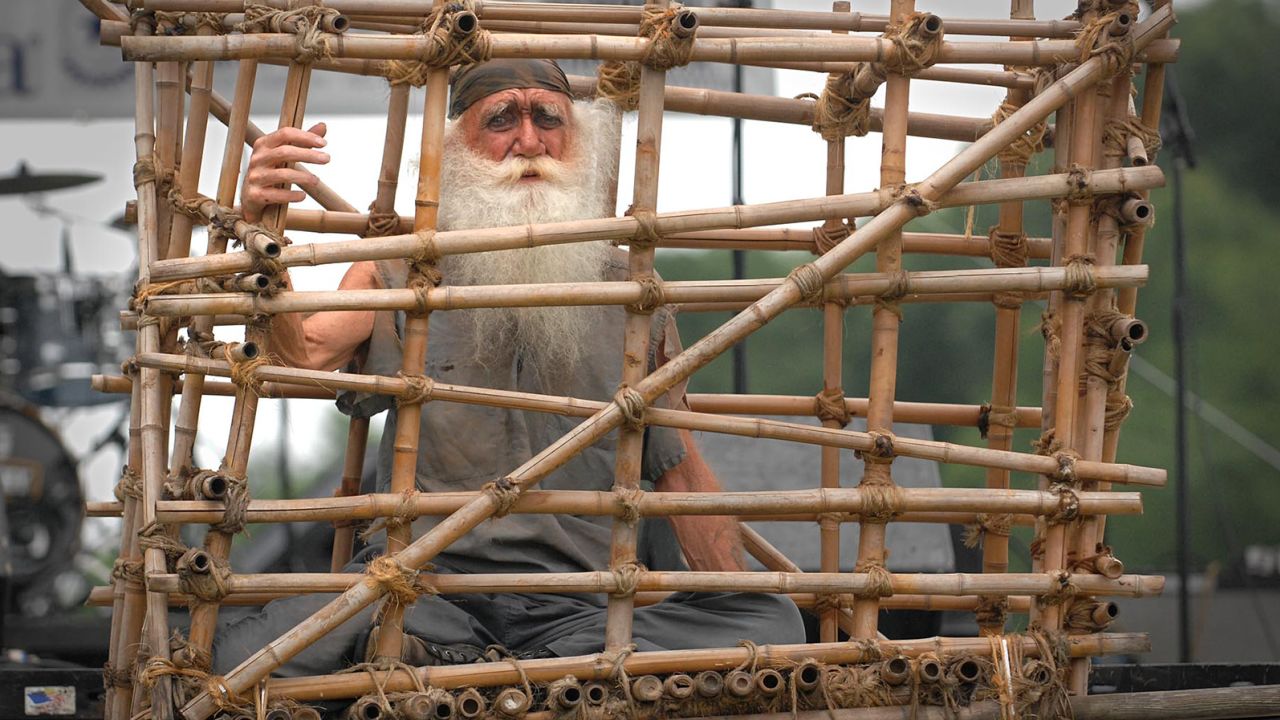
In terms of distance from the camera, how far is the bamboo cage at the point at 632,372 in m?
2.23

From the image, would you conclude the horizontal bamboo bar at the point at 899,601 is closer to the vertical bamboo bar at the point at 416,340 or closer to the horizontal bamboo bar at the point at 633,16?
the vertical bamboo bar at the point at 416,340

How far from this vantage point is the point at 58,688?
306 cm

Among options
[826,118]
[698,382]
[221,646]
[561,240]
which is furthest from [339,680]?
[698,382]

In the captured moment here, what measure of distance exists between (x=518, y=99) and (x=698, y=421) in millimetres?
889

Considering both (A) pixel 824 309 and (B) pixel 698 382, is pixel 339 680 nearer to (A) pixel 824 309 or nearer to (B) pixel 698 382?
(A) pixel 824 309

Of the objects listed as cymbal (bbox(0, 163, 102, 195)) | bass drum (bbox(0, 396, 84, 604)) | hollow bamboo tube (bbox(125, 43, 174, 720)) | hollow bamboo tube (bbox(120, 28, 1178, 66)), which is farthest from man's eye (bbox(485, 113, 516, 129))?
cymbal (bbox(0, 163, 102, 195))

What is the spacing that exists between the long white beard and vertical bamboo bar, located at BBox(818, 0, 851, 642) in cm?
47

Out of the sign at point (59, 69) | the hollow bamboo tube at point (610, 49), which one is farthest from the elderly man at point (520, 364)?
the sign at point (59, 69)

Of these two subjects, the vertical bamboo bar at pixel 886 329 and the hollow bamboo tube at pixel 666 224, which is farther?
the vertical bamboo bar at pixel 886 329

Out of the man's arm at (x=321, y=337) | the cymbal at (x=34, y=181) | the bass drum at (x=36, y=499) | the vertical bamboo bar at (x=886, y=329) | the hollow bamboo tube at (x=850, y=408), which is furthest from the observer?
the cymbal at (x=34, y=181)

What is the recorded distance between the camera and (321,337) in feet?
9.03

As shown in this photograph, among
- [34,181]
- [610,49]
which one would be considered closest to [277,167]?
[610,49]

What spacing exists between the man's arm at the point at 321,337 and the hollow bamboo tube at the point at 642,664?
0.66 m

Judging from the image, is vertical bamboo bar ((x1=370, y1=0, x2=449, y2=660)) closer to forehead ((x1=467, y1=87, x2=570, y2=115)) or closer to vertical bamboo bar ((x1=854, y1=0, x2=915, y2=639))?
forehead ((x1=467, y1=87, x2=570, y2=115))
